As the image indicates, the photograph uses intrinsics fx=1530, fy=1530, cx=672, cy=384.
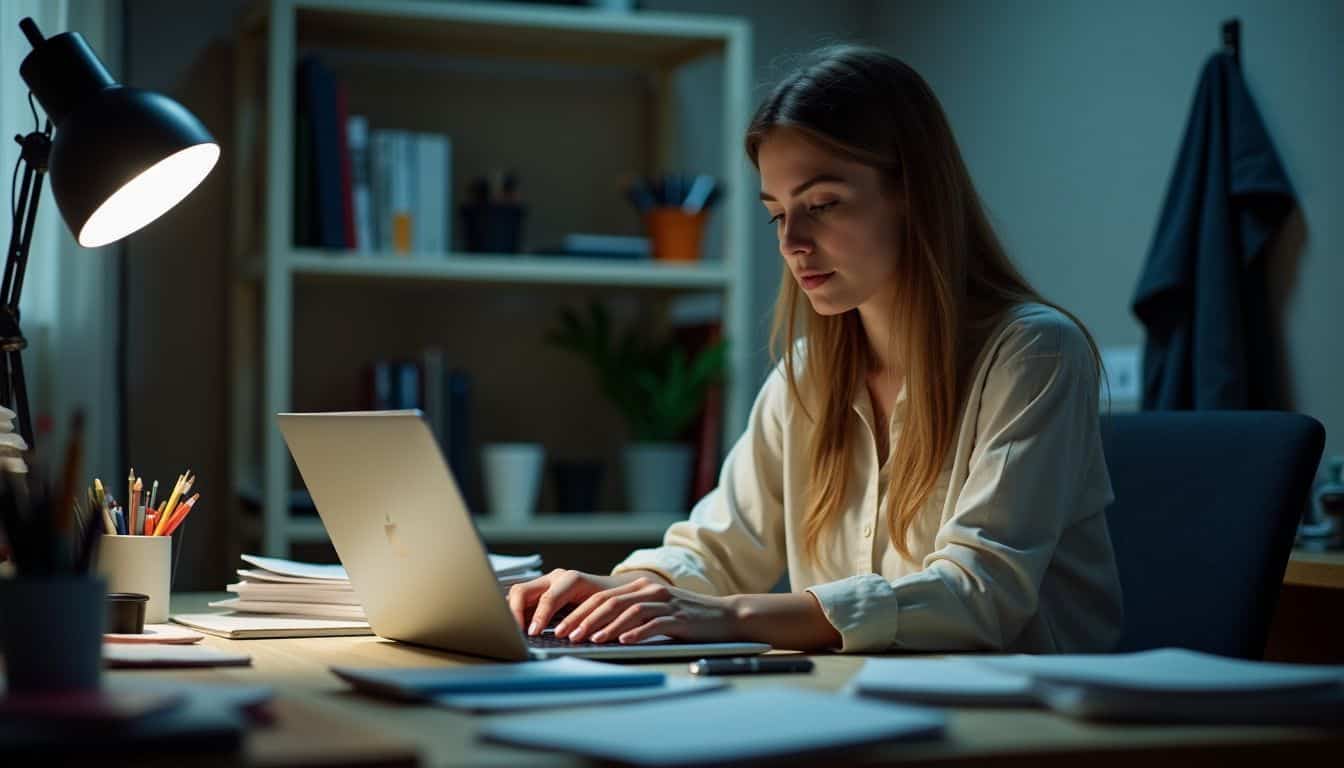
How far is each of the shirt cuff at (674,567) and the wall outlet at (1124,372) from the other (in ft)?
4.36

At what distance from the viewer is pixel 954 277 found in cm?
149

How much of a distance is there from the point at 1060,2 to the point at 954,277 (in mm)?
1682

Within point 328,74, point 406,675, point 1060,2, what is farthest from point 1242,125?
point 406,675

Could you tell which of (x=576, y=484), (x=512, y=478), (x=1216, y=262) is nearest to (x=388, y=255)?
(x=512, y=478)

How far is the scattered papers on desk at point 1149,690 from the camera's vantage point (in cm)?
82

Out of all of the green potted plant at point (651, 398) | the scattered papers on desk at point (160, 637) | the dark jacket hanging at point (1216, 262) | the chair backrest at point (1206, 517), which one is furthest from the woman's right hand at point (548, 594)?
the green potted plant at point (651, 398)

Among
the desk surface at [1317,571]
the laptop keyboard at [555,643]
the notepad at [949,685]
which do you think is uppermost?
the notepad at [949,685]

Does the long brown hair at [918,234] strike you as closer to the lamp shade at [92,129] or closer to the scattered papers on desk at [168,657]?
the lamp shade at [92,129]

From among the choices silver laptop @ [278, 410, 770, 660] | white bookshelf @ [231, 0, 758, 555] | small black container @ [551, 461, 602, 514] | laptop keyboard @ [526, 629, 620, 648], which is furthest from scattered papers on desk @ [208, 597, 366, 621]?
small black container @ [551, 461, 602, 514]

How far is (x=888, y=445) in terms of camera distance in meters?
1.58

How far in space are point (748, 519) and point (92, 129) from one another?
2.61 ft

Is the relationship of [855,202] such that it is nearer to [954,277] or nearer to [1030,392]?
[954,277]

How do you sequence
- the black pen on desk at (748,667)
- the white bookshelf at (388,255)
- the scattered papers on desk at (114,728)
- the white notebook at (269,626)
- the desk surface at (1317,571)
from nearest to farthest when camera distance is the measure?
the scattered papers on desk at (114,728) → the black pen on desk at (748,667) → the white notebook at (269,626) → the desk surface at (1317,571) → the white bookshelf at (388,255)

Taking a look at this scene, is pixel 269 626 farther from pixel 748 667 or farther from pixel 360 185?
pixel 360 185
